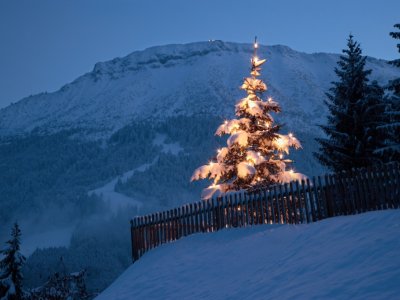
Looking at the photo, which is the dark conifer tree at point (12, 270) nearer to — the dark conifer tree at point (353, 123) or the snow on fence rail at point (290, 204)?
the snow on fence rail at point (290, 204)

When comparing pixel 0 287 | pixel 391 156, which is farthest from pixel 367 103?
pixel 0 287

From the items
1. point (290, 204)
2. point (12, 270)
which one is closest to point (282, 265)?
point (290, 204)

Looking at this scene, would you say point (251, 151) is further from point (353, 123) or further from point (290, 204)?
point (353, 123)

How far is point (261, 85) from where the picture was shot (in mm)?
19828

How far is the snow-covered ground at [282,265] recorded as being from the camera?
24.8 ft

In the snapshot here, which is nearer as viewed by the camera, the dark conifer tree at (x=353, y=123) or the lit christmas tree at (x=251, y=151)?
the lit christmas tree at (x=251, y=151)

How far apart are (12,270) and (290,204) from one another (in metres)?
27.2

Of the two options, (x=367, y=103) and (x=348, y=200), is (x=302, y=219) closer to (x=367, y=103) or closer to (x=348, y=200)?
(x=348, y=200)

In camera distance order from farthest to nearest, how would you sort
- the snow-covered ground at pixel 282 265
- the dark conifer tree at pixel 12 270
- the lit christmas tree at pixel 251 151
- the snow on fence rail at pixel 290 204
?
the dark conifer tree at pixel 12 270
the lit christmas tree at pixel 251 151
the snow on fence rail at pixel 290 204
the snow-covered ground at pixel 282 265

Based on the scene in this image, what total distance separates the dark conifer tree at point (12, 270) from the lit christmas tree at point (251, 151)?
20635 millimetres

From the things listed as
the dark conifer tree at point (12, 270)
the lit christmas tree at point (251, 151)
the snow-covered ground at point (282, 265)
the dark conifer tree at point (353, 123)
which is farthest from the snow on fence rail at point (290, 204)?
the dark conifer tree at point (12, 270)

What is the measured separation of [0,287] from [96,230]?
518 feet

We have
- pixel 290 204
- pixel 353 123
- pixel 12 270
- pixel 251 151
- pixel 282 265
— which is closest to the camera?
pixel 282 265

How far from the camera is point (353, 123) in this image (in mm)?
21594
